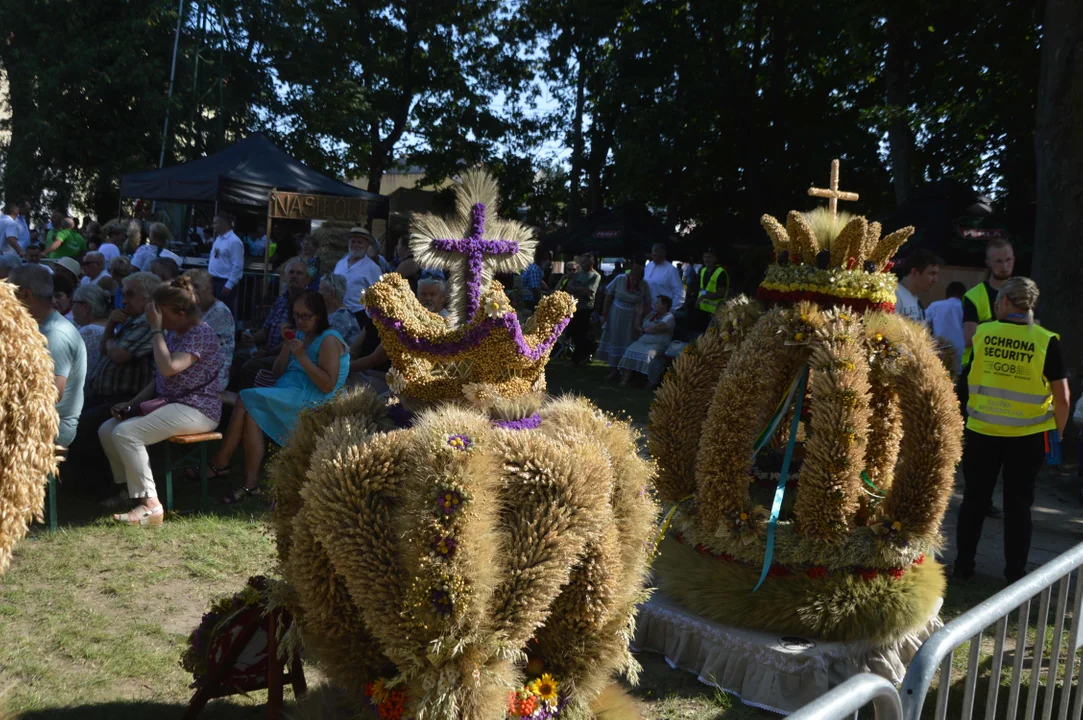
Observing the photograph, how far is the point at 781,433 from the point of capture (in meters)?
5.30

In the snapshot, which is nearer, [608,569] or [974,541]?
[608,569]

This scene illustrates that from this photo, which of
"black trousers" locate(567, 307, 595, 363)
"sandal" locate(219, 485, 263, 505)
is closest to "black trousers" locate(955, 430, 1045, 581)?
"sandal" locate(219, 485, 263, 505)

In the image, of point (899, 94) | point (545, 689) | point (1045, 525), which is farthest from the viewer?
point (899, 94)

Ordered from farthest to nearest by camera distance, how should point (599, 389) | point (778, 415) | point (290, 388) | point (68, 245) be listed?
1. point (68, 245)
2. point (599, 389)
3. point (290, 388)
4. point (778, 415)

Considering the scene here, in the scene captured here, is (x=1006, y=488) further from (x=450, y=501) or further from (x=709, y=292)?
(x=709, y=292)

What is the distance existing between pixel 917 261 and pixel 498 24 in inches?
901

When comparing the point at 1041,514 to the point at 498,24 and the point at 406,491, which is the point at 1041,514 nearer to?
the point at 406,491

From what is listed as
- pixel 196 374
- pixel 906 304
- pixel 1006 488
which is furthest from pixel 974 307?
pixel 196 374

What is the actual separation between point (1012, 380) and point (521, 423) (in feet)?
12.1

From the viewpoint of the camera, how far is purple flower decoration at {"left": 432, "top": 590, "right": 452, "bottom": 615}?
2.76m

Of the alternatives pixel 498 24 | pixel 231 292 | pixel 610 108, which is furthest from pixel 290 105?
pixel 231 292

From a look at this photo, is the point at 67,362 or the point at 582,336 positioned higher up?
the point at 582,336

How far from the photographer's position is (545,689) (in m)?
3.06

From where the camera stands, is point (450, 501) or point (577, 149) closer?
point (450, 501)
